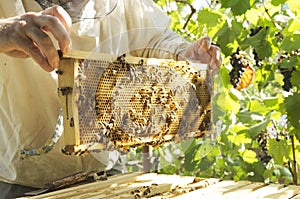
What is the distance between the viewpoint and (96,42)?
146 centimetres

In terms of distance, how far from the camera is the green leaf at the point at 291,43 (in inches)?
62.5

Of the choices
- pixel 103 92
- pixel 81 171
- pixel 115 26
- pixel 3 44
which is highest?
pixel 115 26

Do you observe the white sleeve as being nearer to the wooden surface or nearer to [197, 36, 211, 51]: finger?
[197, 36, 211, 51]: finger

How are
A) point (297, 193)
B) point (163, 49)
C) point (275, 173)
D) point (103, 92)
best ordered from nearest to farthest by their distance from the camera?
point (103, 92)
point (297, 193)
point (163, 49)
point (275, 173)

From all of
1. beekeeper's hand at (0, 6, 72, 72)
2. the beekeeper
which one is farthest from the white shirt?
beekeeper's hand at (0, 6, 72, 72)

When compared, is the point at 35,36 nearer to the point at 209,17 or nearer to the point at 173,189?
the point at 173,189

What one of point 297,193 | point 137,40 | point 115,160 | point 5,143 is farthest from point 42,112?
point 297,193

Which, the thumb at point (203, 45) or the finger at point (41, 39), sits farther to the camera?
the thumb at point (203, 45)

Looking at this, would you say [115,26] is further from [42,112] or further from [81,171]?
[81,171]

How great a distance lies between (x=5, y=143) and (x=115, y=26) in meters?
0.47

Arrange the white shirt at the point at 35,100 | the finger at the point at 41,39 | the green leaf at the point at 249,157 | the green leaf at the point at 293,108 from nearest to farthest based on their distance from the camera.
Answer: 1. the finger at the point at 41,39
2. the white shirt at the point at 35,100
3. the green leaf at the point at 293,108
4. the green leaf at the point at 249,157

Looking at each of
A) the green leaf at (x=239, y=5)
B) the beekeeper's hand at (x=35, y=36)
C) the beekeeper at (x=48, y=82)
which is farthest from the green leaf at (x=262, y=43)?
the beekeeper's hand at (x=35, y=36)

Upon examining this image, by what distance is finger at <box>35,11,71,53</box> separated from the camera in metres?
1.00

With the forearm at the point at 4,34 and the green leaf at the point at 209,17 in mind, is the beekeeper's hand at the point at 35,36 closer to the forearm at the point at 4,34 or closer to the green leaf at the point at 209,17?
the forearm at the point at 4,34
